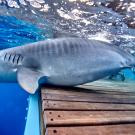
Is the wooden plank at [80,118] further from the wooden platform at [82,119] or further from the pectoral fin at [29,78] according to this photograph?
the pectoral fin at [29,78]

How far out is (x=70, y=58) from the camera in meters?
4.53

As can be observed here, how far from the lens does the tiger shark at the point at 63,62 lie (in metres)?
4.46

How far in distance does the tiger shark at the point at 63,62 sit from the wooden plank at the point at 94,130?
79.2 inches

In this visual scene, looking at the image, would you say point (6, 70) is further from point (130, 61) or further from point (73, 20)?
point (73, 20)

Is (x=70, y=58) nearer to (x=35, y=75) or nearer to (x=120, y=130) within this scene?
(x=35, y=75)

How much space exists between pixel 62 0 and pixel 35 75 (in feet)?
21.5

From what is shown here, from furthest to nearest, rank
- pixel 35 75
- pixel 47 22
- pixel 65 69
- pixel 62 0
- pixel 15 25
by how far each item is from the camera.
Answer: pixel 15 25
pixel 47 22
pixel 62 0
pixel 65 69
pixel 35 75

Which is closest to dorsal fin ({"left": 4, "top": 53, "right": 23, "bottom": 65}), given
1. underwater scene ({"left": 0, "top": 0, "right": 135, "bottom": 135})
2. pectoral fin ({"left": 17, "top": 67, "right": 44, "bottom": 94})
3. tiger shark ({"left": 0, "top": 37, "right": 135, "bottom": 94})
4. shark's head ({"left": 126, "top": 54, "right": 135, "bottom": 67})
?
tiger shark ({"left": 0, "top": 37, "right": 135, "bottom": 94})

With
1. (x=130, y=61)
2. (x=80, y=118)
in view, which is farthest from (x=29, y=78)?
(x=130, y=61)

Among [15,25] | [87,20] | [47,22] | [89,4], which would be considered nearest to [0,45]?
[15,25]

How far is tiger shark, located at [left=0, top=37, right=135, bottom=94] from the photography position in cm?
446

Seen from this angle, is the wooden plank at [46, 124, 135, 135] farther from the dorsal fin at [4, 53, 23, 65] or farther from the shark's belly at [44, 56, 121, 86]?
the dorsal fin at [4, 53, 23, 65]

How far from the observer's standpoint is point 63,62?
4492 mm

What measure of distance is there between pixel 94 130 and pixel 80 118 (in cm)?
38
